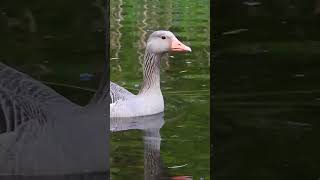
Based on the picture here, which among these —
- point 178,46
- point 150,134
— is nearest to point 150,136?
point 150,134

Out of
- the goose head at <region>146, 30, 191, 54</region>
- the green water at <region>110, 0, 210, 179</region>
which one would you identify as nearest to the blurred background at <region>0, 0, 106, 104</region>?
the green water at <region>110, 0, 210, 179</region>

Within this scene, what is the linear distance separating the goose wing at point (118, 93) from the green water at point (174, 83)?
5 cm

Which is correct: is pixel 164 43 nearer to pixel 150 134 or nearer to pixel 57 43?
pixel 150 134

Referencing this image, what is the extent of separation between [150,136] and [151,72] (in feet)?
3.44

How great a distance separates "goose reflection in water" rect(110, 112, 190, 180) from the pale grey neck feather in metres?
0.22
